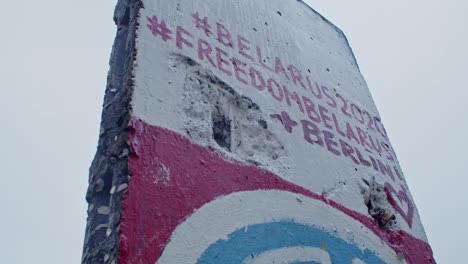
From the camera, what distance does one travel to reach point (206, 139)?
1493 mm

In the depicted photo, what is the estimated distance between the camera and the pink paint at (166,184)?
1.15m

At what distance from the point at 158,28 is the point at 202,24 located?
29 centimetres

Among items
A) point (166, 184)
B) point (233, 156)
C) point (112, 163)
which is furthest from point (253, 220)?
point (112, 163)

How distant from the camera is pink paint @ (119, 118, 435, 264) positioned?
3.78 feet

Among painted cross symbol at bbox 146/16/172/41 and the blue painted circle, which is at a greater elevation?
painted cross symbol at bbox 146/16/172/41

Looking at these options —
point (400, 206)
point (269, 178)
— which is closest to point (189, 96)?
point (269, 178)

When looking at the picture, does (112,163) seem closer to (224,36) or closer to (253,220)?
(253,220)

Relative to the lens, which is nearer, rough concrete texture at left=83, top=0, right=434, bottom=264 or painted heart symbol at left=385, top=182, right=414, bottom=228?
rough concrete texture at left=83, top=0, right=434, bottom=264

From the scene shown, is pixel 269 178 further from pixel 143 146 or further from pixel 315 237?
pixel 143 146

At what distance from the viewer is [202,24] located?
1.83 m

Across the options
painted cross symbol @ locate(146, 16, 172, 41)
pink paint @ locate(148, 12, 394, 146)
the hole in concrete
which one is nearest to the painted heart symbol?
pink paint @ locate(148, 12, 394, 146)

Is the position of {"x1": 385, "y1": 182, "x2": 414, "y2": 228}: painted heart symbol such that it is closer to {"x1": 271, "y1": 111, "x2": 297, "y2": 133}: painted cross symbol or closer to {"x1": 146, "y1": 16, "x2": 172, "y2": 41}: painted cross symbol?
{"x1": 271, "y1": 111, "x2": 297, "y2": 133}: painted cross symbol

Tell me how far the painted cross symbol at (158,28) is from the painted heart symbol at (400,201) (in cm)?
134

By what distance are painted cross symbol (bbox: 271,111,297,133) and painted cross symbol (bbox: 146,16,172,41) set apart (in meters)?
0.55
